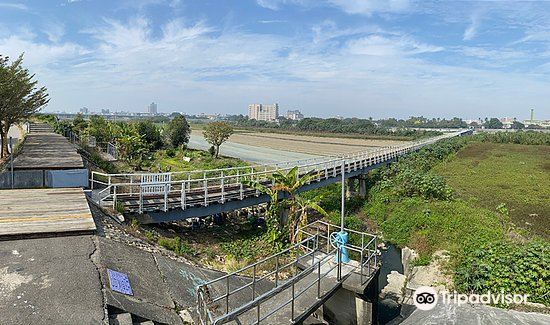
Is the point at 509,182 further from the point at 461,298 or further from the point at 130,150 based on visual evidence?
the point at 130,150

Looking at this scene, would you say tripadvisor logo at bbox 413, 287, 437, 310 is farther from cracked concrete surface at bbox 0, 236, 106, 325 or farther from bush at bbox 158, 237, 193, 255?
cracked concrete surface at bbox 0, 236, 106, 325

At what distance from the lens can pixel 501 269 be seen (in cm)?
1184

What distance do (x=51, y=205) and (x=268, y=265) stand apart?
729cm

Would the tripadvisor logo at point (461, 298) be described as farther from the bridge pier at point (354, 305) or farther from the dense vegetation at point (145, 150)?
the dense vegetation at point (145, 150)

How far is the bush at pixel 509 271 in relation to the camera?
1123cm

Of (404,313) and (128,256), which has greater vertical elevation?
(128,256)

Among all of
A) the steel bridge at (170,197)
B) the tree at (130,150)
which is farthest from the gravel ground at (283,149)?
the steel bridge at (170,197)

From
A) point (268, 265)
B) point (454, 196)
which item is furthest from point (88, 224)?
point (454, 196)

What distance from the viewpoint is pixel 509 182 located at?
29.0 meters

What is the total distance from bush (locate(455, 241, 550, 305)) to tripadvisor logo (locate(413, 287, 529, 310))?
0.65 ft

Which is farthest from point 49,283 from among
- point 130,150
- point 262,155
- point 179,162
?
point 262,155

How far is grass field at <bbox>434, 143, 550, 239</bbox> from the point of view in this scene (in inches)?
759

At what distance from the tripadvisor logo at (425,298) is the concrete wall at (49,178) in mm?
12455

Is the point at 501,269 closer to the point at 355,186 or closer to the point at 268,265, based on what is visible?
the point at 268,265
